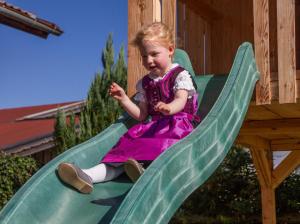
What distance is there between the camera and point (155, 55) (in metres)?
3.44

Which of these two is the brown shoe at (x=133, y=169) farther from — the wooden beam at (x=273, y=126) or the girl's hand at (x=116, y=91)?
the wooden beam at (x=273, y=126)

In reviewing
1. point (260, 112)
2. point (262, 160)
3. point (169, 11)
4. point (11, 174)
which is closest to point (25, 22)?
point (169, 11)

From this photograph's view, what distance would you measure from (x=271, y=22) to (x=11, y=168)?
15.2 feet

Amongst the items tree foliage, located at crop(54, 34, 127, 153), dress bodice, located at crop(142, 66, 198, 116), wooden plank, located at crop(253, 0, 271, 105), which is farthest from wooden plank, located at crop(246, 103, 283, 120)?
tree foliage, located at crop(54, 34, 127, 153)

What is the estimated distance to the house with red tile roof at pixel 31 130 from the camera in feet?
38.2

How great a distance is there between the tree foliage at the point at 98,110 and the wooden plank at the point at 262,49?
186 inches

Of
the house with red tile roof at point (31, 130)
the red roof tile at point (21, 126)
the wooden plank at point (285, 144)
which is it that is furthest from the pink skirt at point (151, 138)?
the red roof tile at point (21, 126)

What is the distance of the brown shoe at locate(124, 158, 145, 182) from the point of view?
2943 millimetres

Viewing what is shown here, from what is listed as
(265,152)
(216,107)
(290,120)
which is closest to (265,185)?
(265,152)

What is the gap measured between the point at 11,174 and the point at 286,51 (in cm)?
589

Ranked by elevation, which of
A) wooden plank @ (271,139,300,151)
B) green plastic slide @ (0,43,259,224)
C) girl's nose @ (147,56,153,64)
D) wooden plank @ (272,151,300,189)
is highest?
girl's nose @ (147,56,153,64)

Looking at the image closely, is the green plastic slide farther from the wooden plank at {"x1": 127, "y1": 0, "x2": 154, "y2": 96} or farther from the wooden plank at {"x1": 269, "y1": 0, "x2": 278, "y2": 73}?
the wooden plank at {"x1": 269, "y1": 0, "x2": 278, "y2": 73}

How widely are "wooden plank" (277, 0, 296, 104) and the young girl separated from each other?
1.02 metres

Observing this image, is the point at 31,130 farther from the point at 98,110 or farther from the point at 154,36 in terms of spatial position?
the point at 154,36
